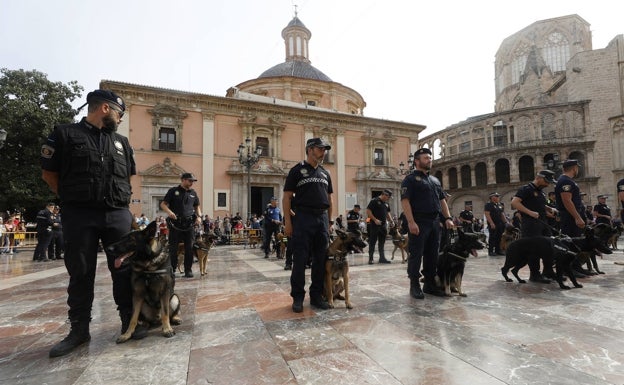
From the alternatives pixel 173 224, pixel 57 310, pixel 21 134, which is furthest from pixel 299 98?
pixel 57 310

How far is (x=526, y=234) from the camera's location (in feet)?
17.2

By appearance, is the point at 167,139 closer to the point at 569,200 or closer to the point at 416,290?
the point at 416,290

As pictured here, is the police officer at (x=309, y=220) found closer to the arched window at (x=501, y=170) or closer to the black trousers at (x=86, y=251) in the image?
the black trousers at (x=86, y=251)

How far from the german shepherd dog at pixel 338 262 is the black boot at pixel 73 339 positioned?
2378mm

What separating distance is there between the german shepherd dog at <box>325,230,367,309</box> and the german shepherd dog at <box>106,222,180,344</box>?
1.74 metres

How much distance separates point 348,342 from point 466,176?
4277 cm

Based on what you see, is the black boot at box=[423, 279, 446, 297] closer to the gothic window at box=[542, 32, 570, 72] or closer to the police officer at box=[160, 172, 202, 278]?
the police officer at box=[160, 172, 202, 278]

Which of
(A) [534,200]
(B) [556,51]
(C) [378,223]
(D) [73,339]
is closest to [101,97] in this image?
(D) [73,339]

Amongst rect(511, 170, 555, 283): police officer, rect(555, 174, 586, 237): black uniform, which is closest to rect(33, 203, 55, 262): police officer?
rect(511, 170, 555, 283): police officer

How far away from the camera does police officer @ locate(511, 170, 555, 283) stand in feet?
16.8

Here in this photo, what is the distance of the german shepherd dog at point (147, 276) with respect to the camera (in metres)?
2.69

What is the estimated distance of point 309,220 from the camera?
3758mm

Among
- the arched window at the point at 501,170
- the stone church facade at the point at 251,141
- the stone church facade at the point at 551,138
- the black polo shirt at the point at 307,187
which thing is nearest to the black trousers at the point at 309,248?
the black polo shirt at the point at 307,187

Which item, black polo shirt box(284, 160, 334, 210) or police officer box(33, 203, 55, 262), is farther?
police officer box(33, 203, 55, 262)
